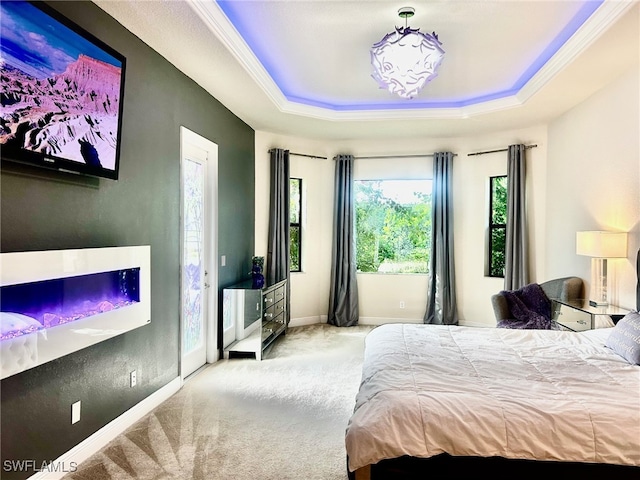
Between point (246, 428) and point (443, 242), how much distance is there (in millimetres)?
3944

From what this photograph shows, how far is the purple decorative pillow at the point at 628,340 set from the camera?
239 centimetres

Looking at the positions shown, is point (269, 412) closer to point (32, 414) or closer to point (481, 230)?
point (32, 414)

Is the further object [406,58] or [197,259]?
[197,259]

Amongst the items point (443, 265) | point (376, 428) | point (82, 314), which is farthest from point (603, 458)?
point (443, 265)

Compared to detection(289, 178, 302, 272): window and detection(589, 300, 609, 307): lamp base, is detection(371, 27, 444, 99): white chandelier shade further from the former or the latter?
detection(289, 178, 302, 272): window

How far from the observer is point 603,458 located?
1718 mm

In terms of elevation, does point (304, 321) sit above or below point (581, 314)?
below

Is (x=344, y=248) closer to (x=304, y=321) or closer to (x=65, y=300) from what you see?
(x=304, y=321)

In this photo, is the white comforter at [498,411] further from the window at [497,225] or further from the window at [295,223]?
the window at [295,223]

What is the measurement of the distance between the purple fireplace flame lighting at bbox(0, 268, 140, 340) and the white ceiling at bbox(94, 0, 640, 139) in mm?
1678

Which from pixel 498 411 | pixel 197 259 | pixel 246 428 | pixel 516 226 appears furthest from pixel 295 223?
pixel 498 411

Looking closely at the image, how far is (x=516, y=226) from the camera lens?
524cm

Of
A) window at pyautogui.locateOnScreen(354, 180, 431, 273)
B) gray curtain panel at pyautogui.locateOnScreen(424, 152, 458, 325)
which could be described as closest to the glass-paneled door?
window at pyautogui.locateOnScreen(354, 180, 431, 273)

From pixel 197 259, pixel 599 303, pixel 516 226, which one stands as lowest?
pixel 599 303
